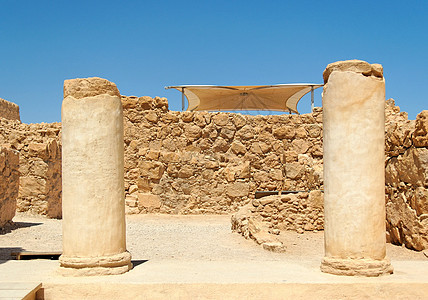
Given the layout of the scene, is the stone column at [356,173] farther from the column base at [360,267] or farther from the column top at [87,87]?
the column top at [87,87]

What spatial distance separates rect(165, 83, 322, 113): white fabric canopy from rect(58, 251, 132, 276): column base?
11.8 metres

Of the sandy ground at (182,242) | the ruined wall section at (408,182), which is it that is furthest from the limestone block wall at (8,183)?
the ruined wall section at (408,182)

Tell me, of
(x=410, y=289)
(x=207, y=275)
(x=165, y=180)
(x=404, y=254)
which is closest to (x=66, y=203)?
(x=207, y=275)

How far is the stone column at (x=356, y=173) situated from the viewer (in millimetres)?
4859

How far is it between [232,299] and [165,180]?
29.2 ft

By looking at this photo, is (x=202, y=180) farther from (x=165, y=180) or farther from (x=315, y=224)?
(x=315, y=224)

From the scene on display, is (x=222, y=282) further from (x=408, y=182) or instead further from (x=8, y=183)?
(x=8, y=183)

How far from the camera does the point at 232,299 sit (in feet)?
14.2

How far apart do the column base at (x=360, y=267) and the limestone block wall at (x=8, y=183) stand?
722cm

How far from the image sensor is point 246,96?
17578 mm

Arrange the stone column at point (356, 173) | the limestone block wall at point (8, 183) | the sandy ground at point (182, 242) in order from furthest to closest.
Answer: the limestone block wall at point (8, 183) < the sandy ground at point (182, 242) < the stone column at point (356, 173)

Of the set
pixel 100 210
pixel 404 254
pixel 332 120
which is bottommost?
pixel 404 254

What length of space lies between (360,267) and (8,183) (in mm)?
7789

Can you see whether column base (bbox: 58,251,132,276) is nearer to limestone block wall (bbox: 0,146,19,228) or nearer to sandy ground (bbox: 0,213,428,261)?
sandy ground (bbox: 0,213,428,261)
